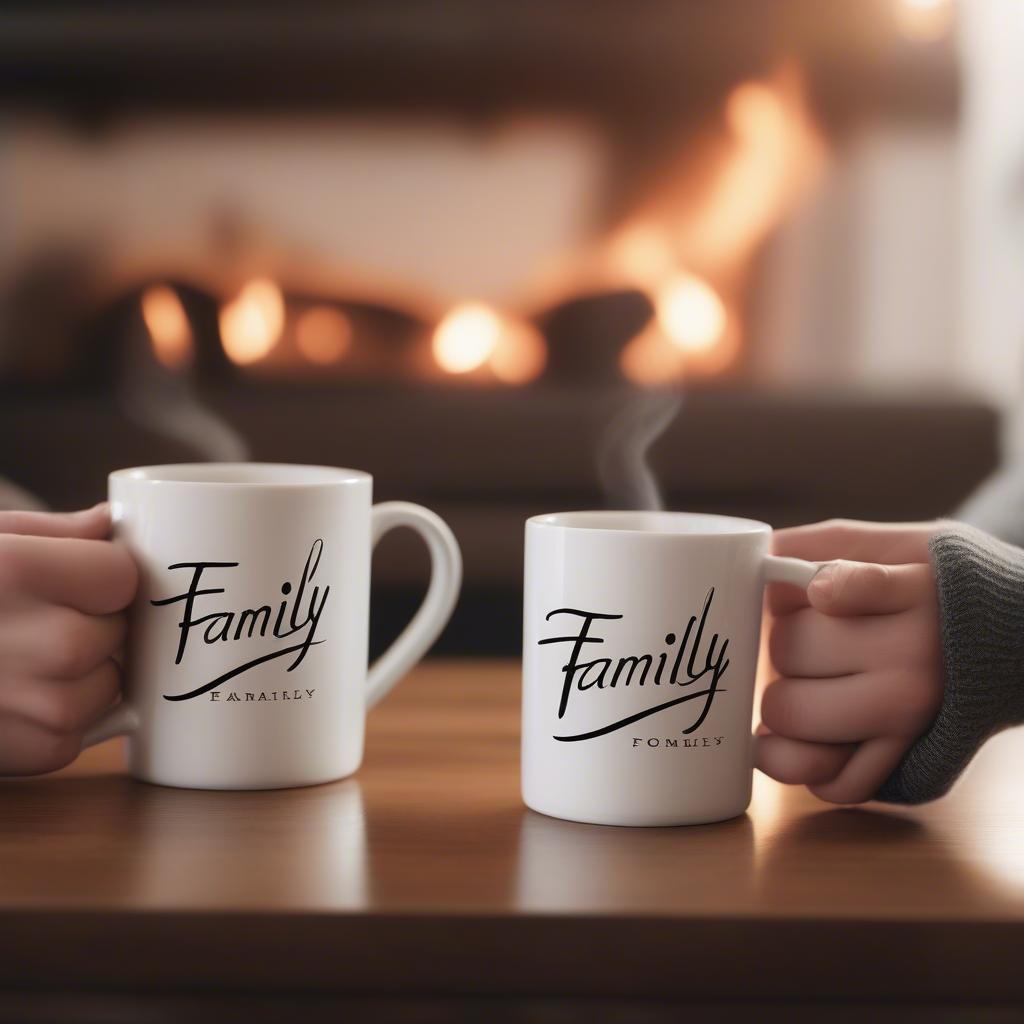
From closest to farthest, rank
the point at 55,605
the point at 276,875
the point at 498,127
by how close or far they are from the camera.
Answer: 1. the point at 276,875
2. the point at 55,605
3. the point at 498,127

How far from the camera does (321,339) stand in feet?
6.47

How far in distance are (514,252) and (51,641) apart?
61.4 inches

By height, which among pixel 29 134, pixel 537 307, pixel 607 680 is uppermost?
pixel 29 134

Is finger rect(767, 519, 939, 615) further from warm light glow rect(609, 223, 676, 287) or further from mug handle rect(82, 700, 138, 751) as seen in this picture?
warm light glow rect(609, 223, 676, 287)

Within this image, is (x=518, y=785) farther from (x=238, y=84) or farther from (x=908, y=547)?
(x=238, y=84)

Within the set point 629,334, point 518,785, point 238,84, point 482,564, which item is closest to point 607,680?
point 518,785

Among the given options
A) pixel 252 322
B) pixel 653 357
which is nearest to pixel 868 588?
pixel 653 357

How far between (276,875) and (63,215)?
6.00 feet

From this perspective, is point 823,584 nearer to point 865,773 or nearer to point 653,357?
point 865,773

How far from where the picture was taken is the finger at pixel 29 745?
52 cm

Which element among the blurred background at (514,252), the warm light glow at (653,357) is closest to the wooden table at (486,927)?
the blurred background at (514,252)

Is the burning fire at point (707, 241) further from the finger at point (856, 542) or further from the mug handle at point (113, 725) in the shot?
the mug handle at point (113, 725)

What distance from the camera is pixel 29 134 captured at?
2.01 metres

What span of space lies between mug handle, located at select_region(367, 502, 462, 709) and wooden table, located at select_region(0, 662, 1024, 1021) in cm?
14
